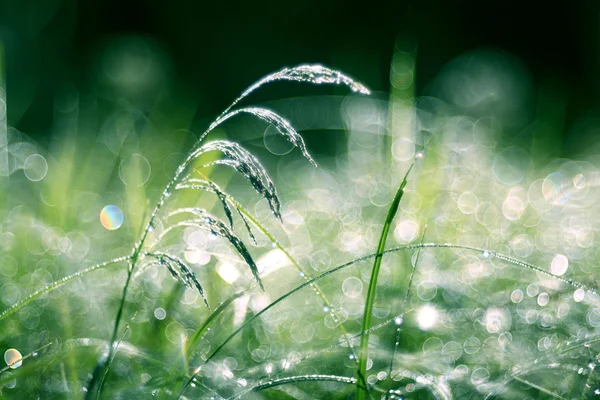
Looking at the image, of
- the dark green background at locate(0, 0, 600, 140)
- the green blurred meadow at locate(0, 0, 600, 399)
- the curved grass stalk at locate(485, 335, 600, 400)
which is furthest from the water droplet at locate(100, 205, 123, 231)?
the dark green background at locate(0, 0, 600, 140)

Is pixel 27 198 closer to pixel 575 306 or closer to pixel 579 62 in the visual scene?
pixel 575 306

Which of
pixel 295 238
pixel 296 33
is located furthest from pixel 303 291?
pixel 296 33

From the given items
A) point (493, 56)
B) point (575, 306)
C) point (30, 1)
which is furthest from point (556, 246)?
point (30, 1)

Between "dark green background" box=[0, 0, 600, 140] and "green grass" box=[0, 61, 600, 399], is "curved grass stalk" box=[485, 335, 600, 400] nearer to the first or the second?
"green grass" box=[0, 61, 600, 399]

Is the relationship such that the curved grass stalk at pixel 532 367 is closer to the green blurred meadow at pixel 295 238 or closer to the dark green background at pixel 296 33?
the green blurred meadow at pixel 295 238

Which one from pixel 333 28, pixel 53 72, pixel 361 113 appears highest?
pixel 333 28

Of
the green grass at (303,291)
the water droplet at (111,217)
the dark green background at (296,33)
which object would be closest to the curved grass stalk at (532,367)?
the green grass at (303,291)

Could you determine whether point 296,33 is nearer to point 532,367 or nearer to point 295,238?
point 295,238

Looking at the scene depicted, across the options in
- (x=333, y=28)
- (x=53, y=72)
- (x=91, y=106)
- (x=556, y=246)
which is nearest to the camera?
(x=556, y=246)

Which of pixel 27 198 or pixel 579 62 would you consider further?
pixel 579 62

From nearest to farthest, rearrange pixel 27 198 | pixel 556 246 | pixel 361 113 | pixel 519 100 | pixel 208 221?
pixel 208 221, pixel 556 246, pixel 27 198, pixel 361 113, pixel 519 100
